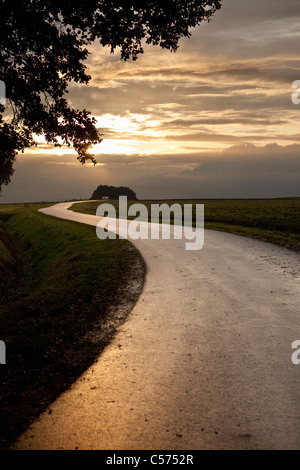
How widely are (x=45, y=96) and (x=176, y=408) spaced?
32.9ft

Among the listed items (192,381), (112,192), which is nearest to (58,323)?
(192,381)

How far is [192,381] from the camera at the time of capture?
18.9ft

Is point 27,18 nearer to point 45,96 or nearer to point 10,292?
point 45,96

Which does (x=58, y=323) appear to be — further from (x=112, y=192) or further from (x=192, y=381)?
(x=112, y=192)

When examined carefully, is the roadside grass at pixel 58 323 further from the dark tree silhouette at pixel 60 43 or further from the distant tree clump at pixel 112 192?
the distant tree clump at pixel 112 192

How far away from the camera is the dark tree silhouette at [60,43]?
9.52m

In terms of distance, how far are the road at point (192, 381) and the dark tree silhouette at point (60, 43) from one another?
6.38 m

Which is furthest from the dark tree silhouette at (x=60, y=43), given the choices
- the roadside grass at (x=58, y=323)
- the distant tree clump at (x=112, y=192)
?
the distant tree clump at (x=112, y=192)

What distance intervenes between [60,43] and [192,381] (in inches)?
389

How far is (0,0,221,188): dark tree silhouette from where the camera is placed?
952 centimetres

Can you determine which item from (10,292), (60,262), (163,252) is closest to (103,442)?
(163,252)

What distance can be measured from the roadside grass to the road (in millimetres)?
486

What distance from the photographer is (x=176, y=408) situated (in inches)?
199
